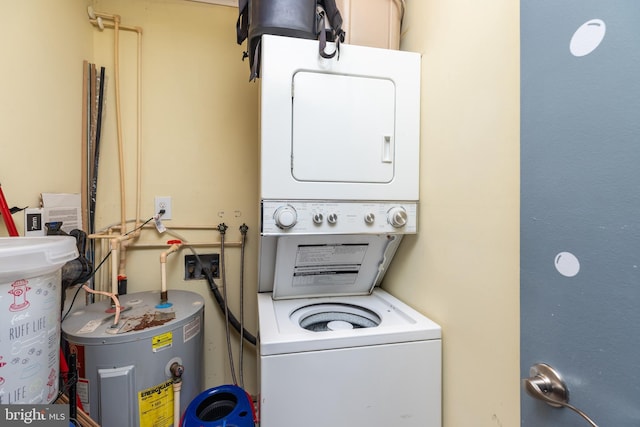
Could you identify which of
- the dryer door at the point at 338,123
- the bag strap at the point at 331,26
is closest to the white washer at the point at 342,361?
the dryer door at the point at 338,123

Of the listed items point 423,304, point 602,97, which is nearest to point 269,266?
point 423,304

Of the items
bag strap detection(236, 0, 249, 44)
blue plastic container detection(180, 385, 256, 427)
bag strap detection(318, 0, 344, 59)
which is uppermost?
bag strap detection(236, 0, 249, 44)

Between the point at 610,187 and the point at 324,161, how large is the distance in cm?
95

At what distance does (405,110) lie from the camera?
1403 mm

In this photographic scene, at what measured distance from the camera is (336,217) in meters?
1.33

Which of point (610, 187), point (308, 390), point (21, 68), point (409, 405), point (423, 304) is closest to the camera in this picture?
point (610, 187)

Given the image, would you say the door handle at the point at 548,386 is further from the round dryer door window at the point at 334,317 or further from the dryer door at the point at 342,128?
the dryer door at the point at 342,128

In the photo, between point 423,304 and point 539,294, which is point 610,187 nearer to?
point 539,294

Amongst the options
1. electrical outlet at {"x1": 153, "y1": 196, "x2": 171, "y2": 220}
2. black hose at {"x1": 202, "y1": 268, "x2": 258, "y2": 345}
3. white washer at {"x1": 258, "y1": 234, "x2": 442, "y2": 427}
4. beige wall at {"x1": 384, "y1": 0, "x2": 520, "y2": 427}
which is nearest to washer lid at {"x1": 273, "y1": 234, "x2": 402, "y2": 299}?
white washer at {"x1": 258, "y1": 234, "x2": 442, "y2": 427}

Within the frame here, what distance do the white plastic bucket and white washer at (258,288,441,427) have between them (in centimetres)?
63

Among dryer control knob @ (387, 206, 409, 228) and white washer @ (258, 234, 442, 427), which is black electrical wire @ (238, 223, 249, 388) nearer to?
white washer @ (258, 234, 442, 427)

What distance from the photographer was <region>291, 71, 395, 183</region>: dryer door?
4.18ft

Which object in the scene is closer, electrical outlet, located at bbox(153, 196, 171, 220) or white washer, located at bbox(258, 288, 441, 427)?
white washer, located at bbox(258, 288, 441, 427)

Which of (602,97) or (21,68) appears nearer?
(602,97)
